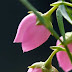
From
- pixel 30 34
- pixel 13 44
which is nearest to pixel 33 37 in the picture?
pixel 30 34

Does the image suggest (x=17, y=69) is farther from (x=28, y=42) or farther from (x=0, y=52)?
(x=28, y=42)

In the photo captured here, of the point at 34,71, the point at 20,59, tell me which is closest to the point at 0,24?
the point at 20,59

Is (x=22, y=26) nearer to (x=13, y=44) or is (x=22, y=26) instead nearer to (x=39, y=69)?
(x=39, y=69)

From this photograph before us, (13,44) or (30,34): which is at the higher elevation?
(30,34)

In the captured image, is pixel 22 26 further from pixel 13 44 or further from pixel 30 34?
pixel 13 44

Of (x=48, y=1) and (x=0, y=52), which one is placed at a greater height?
(x=48, y=1)

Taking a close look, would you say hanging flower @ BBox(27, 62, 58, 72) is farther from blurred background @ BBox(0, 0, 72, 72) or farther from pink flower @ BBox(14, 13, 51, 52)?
blurred background @ BBox(0, 0, 72, 72)

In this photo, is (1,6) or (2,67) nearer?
(2,67)

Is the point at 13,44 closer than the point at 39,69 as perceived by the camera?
No
